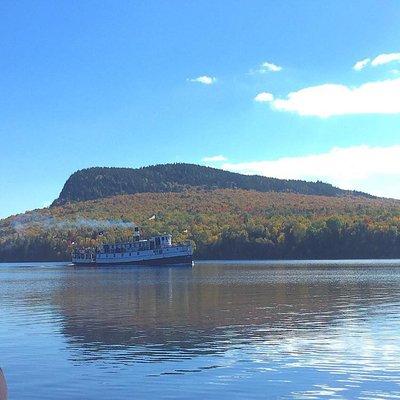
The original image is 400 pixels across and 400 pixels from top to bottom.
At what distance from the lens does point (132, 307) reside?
52688mm

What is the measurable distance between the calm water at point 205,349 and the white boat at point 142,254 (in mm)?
105166

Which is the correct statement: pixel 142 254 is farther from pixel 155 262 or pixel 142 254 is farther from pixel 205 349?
pixel 205 349

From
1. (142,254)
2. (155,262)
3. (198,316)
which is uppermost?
(142,254)

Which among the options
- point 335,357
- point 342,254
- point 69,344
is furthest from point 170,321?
point 342,254

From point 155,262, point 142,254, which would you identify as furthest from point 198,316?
point 142,254

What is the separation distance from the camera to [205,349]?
1190 inches

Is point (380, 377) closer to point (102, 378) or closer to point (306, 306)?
point (102, 378)

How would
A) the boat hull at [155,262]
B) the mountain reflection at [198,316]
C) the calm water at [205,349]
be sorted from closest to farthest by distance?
1. the calm water at [205,349]
2. the mountain reflection at [198,316]
3. the boat hull at [155,262]

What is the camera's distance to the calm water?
75.9 ft

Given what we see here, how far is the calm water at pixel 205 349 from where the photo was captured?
75.9ft

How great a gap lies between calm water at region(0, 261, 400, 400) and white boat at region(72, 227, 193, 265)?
4140 inches

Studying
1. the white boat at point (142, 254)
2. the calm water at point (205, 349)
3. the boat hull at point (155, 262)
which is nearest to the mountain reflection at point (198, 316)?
the calm water at point (205, 349)

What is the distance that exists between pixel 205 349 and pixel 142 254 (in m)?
142

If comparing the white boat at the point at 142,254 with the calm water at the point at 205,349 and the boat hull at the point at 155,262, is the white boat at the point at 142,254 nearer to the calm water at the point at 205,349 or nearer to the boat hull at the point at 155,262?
the boat hull at the point at 155,262
